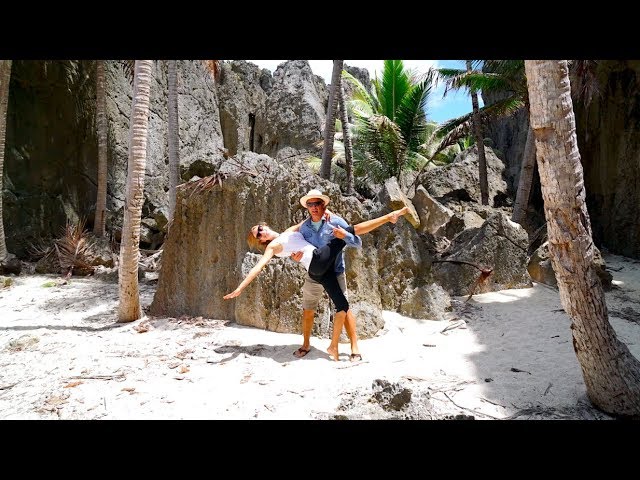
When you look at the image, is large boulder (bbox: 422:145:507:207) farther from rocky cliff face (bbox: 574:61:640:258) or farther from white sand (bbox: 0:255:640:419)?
white sand (bbox: 0:255:640:419)

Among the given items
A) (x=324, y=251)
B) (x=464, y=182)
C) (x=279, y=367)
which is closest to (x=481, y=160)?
(x=464, y=182)

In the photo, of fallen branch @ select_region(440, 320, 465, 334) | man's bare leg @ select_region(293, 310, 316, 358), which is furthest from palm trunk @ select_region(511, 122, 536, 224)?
man's bare leg @ select_region(293, 310, 316, 358)

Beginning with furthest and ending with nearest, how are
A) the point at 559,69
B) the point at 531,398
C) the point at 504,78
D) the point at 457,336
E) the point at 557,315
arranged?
the point at 504,78 < the point at 557,315 < the point at 457,336 < the point at 531,398 < the point at 559,69

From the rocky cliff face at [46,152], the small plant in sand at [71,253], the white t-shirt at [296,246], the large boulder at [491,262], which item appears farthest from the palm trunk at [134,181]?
the rocky cliff face at [46,152]

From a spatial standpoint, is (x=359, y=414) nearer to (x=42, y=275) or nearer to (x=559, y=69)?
(x=559, y=69)

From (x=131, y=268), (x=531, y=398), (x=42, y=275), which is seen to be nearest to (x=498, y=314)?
(x=531, y=398)

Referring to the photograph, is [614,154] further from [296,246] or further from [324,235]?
[296,246]

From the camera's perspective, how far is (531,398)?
3.45 meters

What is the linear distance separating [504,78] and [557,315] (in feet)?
28.8

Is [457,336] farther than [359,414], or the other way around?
[457,336]

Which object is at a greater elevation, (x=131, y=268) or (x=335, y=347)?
(x=131, y=268)

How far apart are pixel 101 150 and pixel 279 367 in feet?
31.2

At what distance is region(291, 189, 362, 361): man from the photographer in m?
4.44

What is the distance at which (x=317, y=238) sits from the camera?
14.6 feet
